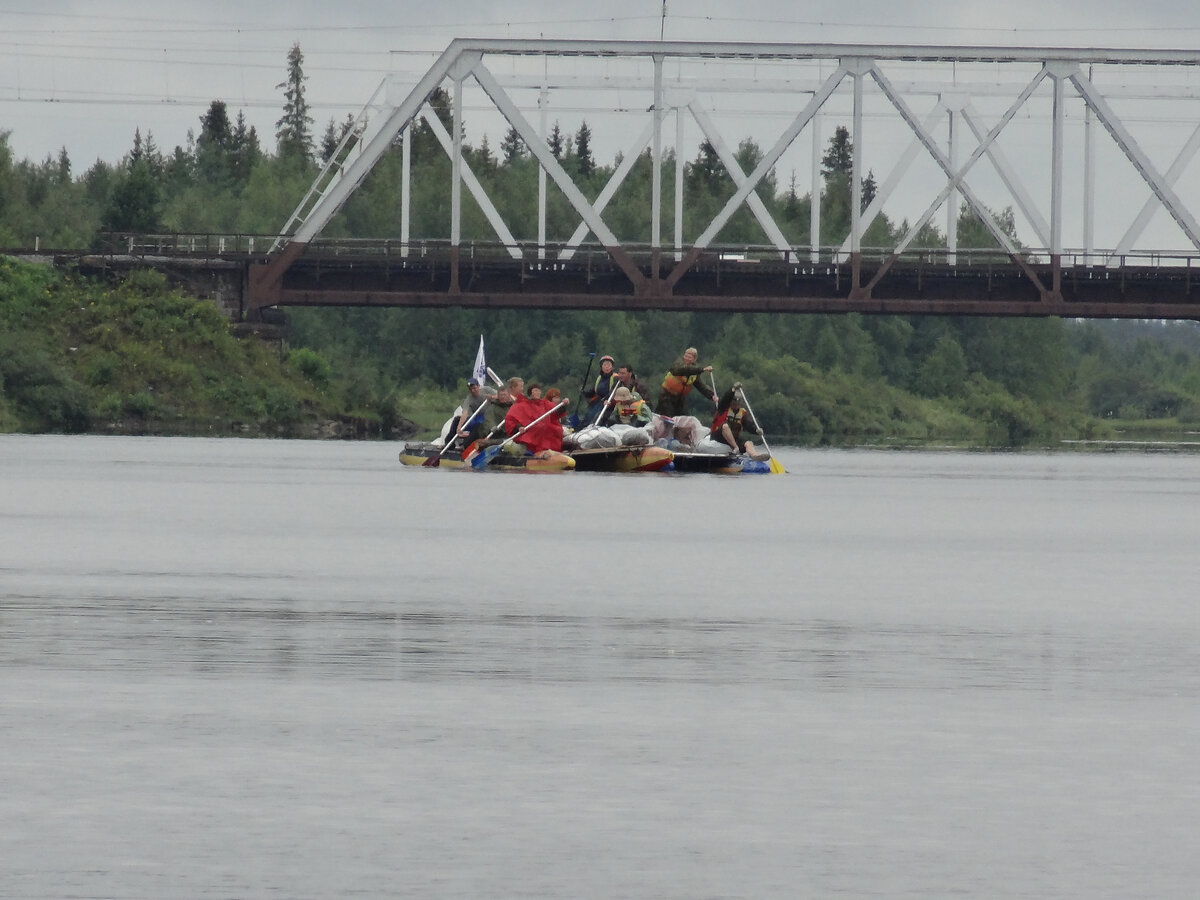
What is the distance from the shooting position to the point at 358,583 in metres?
23.4

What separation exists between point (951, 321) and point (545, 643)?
149 metres

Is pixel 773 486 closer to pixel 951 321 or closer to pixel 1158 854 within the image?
pixel 1158 854

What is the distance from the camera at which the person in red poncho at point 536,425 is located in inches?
2104

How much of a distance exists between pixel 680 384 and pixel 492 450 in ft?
13.5

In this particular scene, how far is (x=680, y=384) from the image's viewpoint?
55469 millimetres

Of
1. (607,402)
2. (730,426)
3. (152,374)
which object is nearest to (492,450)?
(607,402)

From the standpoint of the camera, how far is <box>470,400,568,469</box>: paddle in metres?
53.3

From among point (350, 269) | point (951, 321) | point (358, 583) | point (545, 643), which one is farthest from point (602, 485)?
point (951, 321)

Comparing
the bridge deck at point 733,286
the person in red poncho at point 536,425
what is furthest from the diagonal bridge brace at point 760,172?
the person in red poncho at point 536,425

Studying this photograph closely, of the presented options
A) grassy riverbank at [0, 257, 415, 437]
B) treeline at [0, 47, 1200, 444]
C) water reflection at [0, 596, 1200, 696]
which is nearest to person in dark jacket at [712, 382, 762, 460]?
water reflection at [0, 596, 1200, 696]

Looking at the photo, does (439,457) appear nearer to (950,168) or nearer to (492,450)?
(492,450)

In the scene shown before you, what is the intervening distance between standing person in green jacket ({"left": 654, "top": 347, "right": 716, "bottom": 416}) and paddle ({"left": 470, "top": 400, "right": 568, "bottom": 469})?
2.26 metres

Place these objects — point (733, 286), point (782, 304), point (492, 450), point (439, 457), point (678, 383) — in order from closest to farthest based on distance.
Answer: point (492, 450)
point (678, 383)
point (439, 457)
point (782, 304)
point (733, 286)

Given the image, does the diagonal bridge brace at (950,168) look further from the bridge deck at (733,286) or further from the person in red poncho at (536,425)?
the person in red poncho at (536,425)
